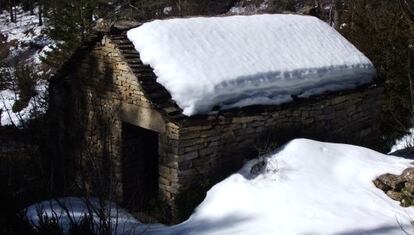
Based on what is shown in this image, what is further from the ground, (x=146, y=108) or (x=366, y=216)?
(x=146, y=108)

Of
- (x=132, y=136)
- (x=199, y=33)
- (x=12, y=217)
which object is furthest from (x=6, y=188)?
(x=199, y=33)

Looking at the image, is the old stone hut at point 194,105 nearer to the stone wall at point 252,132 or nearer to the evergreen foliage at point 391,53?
the stone wall at point 252,132

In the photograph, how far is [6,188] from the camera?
207 inches

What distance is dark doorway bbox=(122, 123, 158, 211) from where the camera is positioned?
820cm

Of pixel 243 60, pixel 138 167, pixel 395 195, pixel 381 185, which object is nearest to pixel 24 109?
pixel 138 167

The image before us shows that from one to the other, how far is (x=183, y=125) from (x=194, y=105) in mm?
333

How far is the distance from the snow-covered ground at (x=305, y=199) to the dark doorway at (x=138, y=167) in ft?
4.09

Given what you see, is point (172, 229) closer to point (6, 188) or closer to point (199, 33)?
point (6, 188)

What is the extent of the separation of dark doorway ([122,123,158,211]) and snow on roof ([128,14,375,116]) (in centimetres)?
149

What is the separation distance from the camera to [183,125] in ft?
22.3

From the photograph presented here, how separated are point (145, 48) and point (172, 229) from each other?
2.96 m

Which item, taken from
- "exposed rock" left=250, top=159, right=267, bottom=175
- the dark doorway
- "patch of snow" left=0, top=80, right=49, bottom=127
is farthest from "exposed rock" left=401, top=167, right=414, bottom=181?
"patch of snow" left=0, top=80, right=49, bottom=127

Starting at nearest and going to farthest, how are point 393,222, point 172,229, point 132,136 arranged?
point 393,222, point 172,229, point 132,136

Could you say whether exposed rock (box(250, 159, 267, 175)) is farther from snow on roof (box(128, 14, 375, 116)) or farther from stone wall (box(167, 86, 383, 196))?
snow on roof (box(128, 14, 375, 116))
